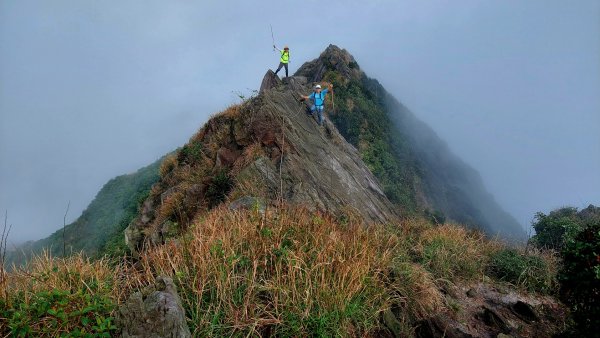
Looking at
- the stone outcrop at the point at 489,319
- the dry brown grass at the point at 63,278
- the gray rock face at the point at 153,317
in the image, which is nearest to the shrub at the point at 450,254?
the stone outcrop at the point at 489,319

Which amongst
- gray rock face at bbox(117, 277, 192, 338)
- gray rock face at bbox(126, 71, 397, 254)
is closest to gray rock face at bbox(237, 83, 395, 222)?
gray rock face at bbox(126, 71, 397, 254)

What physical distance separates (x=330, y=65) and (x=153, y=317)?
38.2m

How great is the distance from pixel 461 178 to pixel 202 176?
200ft

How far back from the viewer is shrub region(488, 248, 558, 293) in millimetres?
9391

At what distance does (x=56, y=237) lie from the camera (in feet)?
136

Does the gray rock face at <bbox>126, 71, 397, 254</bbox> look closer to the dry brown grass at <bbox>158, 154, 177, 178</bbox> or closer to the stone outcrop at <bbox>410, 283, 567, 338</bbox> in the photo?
the dry brown grass at <bbox>158, 154, 177, 178</bbox>

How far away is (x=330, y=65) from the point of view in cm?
3997

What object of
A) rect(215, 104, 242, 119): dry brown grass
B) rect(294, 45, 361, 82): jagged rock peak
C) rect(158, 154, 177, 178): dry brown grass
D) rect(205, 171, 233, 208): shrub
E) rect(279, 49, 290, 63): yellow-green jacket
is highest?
rect(294, 45, 361, 82): jagged rock peak

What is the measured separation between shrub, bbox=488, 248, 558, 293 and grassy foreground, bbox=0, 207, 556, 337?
380cm

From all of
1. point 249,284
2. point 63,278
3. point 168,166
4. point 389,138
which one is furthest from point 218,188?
point 389,138

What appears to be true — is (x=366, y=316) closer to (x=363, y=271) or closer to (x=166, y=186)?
(x=363, y=271)

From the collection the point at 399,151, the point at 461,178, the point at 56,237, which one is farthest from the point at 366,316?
the point at 461,178

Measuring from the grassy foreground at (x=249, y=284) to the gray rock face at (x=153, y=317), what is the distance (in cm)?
16

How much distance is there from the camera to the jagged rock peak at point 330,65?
130 ft
